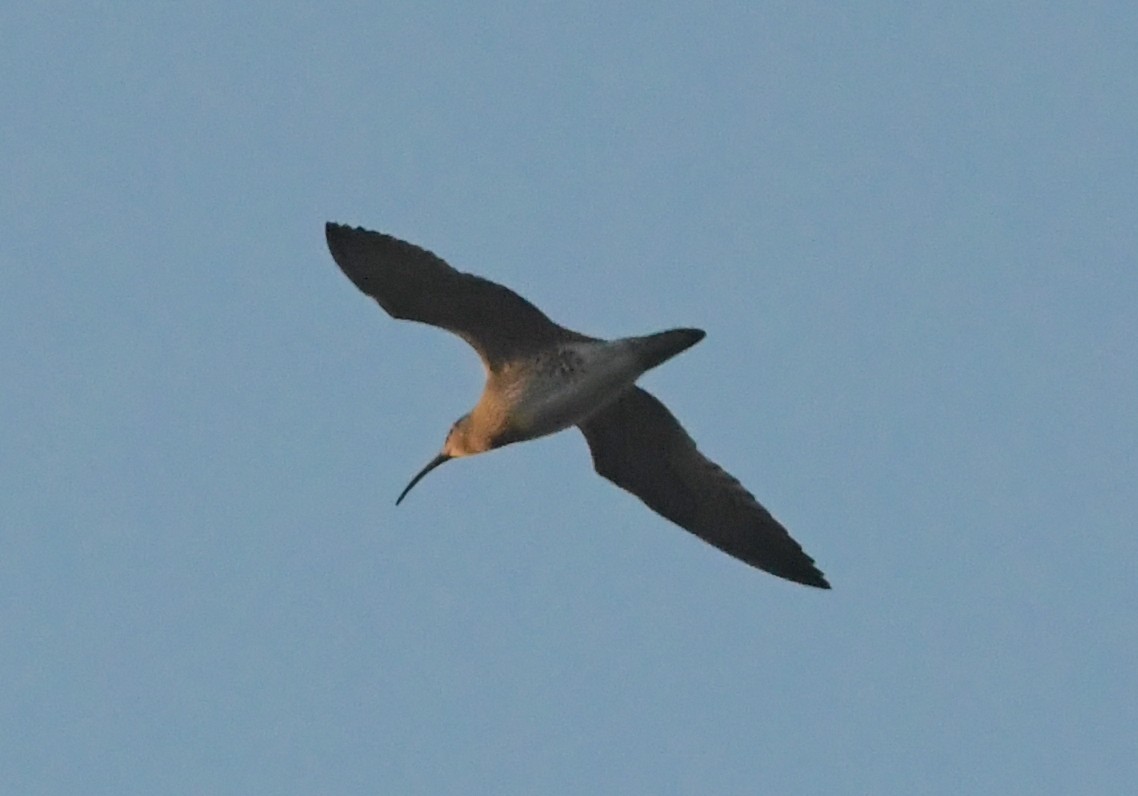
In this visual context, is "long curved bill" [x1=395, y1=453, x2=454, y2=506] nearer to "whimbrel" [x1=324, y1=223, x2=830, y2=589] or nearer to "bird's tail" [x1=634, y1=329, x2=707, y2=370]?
"whimbrel" [x1=324, y1=223, x2=830, y2=589]

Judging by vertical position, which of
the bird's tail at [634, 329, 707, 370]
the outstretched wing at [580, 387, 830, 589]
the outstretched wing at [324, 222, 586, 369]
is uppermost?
the outstretched wing at [324, 222, 586, 369]

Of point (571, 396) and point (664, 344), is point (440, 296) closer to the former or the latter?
point (571, 396)

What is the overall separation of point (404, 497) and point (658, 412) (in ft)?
7.40

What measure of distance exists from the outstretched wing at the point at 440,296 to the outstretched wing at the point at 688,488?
105cm

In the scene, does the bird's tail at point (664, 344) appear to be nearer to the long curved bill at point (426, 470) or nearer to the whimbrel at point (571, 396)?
the whimbrel at point (571, 396)

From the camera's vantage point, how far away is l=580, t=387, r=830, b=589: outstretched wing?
1759cm

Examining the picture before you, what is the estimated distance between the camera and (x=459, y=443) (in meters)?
17.5

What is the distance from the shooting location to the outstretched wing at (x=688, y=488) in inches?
693

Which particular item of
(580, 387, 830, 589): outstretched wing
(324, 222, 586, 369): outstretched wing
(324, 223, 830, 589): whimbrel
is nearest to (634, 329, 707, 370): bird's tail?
(324, 223, 830, 589): whimbrel

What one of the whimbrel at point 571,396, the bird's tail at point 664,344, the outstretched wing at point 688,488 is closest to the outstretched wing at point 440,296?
the whimbrel at point 571,396

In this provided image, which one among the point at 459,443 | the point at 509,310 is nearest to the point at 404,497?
the point at 459,443

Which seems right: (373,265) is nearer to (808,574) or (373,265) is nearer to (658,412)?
A: (658,412)

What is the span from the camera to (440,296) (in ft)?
54.0

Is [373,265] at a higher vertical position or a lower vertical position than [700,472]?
higher
